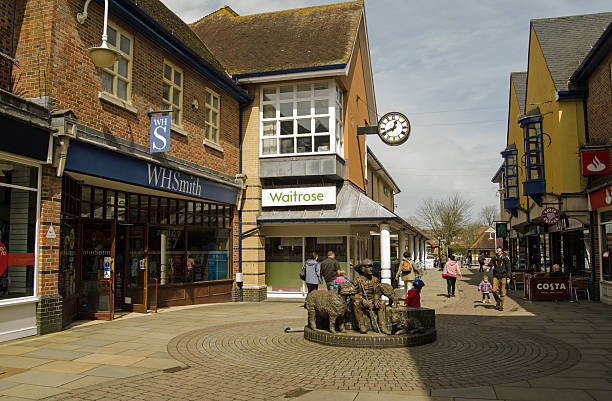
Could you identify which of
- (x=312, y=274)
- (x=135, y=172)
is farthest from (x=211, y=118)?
(x=312, y=274)

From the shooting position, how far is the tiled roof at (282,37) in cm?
1656

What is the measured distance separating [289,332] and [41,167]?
18.2 feet

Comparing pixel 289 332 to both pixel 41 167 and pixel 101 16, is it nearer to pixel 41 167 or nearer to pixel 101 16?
pixel 41 167

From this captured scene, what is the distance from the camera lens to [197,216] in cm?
1491

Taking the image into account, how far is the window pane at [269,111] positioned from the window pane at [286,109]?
0.31 metres

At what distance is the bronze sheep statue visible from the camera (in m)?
8.59

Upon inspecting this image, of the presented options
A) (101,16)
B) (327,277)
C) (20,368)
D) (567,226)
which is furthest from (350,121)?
(20,368)

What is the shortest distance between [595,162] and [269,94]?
422 inches

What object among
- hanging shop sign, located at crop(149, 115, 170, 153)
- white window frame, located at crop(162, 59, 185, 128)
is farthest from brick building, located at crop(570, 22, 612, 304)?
hanging shop sign, located at crop(149, 115, 170, 153)

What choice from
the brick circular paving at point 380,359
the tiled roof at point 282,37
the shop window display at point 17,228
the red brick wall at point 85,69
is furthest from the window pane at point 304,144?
the shop window display at point 17,228

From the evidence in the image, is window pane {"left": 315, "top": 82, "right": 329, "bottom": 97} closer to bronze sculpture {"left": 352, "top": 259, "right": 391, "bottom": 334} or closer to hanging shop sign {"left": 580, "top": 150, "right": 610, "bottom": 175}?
hanging shop sign {"left": 580, "top": 150, "right": 610, "bottom": 175}

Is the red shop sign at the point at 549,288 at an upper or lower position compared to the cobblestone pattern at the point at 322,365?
upper

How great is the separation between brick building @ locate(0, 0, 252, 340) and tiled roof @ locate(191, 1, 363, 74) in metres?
1.77

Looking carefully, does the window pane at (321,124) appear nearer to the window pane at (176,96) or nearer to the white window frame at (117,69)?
the window pane at (176,96)
